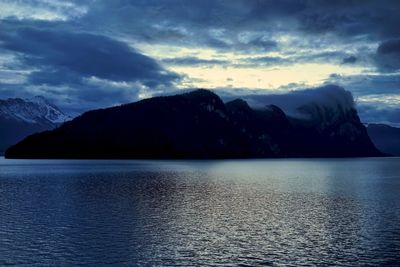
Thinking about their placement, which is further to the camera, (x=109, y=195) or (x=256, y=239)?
(x=109, y=195)

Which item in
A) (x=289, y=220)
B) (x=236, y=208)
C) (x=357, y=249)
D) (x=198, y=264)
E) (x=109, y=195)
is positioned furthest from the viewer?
(x=109, y=195)

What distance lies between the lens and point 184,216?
91.8 meters

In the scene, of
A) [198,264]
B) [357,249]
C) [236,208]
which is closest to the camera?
[198,264]

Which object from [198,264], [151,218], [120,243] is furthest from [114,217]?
[198,264]

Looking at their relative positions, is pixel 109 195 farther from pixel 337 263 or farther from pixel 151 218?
pixel 337 263

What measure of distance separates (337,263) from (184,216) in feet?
135

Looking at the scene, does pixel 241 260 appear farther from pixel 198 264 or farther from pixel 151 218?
pixel 151 218

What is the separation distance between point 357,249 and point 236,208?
44215mm

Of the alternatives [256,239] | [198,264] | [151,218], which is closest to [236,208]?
[151,218]

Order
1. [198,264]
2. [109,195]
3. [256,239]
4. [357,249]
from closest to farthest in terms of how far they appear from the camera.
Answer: [198,264], [357,249], [256,239], [109,195]

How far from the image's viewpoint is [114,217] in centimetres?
8888

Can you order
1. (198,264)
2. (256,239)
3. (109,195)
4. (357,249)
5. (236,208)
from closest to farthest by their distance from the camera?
(198,264)
(357,249)
(256,239)
(236,208)
(109,195)

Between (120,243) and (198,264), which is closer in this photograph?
(198,264)

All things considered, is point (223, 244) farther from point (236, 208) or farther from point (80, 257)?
Answer: point (236, 208)
